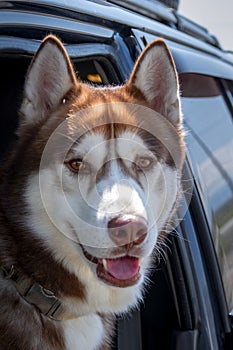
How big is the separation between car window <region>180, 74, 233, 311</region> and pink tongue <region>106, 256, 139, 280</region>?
2.11ft

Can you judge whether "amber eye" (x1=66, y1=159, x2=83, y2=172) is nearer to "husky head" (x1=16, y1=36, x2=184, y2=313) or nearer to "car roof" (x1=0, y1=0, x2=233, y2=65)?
"husky head" (x1=16, y1=36, x2=184, y2=313)

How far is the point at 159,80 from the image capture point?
280cm

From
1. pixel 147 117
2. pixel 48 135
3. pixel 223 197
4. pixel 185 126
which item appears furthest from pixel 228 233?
pixel 48 135

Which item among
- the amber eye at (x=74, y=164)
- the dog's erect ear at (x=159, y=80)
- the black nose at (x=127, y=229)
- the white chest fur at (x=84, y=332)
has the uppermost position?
the dog's erect ear at (x=159, y=80)

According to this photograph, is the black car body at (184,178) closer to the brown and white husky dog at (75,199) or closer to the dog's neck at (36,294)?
the brown and white husky dog at (75,199)

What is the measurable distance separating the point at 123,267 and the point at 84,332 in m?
0.35

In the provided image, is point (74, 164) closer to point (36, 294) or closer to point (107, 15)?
point (36, 294)

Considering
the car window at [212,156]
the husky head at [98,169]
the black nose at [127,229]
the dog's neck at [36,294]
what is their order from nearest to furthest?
the black nose at [127,229] → the husky head at [98,169] → the dog's neck at [36,294] → the car window at [212,156]

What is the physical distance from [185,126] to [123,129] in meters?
0.55

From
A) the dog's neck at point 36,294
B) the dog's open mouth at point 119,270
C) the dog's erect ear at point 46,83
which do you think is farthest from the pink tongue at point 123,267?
the dog's erect ear at point 46,83

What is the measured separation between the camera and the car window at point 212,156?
304cm

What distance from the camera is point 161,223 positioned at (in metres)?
2.70

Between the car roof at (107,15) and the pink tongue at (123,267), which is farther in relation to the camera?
the pink tongue at (123,267)

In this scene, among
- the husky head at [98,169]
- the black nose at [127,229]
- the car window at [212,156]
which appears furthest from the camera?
the car window at [212,156]
